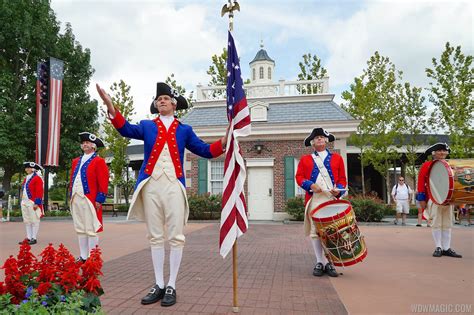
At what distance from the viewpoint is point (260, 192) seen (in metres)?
15.5

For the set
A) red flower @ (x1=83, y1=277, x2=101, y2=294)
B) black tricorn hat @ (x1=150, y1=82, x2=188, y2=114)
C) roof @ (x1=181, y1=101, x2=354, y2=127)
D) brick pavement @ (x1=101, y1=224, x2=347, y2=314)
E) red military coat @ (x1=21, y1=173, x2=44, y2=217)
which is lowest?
brick pavement @ (x1=101, y1=224, x2=347, y2=314)

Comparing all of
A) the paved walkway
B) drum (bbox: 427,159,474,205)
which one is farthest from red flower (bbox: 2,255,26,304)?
drum (bbox: 427,159,474,205)

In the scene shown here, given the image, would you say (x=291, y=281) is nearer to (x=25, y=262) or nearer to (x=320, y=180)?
(x=320, y=180)

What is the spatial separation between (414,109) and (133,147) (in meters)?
21.9

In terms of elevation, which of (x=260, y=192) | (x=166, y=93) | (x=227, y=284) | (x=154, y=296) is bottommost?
(x=227, y=284)

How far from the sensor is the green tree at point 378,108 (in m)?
19.9

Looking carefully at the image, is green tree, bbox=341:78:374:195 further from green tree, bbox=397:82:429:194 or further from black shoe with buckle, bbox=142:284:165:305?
black shoe with buckle, bbox=142:284:165:305

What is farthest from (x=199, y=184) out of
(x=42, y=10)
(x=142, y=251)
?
(x=42, y=10)

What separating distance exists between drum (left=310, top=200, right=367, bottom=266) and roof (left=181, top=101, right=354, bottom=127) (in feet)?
35.0

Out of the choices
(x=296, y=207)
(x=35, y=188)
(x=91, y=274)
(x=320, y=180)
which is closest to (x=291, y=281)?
(x=320, y=180)

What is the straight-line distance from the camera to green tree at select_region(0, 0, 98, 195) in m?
18.4

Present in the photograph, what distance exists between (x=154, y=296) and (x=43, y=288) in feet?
4.73

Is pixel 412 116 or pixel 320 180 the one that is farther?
pixel 412 116

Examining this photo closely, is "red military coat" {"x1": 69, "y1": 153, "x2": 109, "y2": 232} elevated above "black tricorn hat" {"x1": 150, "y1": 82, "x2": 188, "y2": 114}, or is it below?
below
